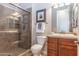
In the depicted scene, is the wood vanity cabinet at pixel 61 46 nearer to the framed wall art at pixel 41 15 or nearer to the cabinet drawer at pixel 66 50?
the cabinet drawer at pixel 66 50

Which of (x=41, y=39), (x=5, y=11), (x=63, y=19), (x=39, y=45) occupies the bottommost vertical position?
(x=39, y=45)

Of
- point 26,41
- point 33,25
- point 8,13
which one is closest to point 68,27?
point 33,25

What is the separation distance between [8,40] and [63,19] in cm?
103

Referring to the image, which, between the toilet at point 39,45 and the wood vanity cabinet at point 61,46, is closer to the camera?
the wood vanity cabinet at point 61,46

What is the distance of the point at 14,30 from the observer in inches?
88.4

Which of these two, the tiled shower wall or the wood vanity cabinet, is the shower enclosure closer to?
the tiled shower wall

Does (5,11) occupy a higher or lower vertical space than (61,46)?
higher

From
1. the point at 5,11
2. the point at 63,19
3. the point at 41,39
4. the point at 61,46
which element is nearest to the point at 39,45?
the point at 41,39

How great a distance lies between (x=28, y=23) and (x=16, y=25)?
0.23m

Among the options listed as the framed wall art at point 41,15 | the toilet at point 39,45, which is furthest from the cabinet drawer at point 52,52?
the framed wall art at point 41,15

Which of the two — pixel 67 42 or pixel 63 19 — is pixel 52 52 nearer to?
pixel 67 42

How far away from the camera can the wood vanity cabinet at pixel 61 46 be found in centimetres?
199

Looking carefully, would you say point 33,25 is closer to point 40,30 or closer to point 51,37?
point 40,30

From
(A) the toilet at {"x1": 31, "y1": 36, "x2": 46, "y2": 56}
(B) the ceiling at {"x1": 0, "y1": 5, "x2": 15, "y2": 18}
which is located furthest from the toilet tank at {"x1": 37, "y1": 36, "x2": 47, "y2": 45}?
(B) the ceiling at {"x1": 0, "y1": 5, "x2": 15, "y2": 18}
